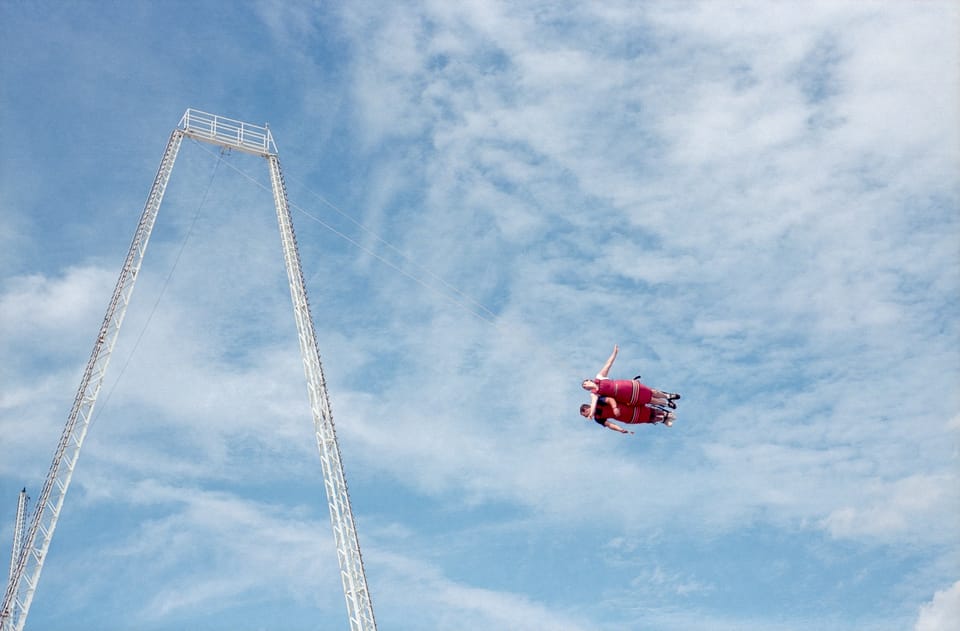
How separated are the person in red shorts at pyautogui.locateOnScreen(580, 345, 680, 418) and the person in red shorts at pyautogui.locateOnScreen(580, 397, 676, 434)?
0.92 ft

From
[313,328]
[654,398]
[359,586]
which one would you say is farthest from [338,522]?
[654,398]

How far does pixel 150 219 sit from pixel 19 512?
48196 millimetres

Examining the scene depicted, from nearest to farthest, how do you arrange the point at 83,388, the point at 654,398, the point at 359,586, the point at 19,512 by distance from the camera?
the point at 654,398 < the point at 359,586 < the point at 83,388 < the point at 19,512

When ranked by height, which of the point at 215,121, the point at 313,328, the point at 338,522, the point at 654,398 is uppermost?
the point at 215,121

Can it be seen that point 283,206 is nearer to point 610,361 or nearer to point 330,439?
point 330,439

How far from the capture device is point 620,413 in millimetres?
68438

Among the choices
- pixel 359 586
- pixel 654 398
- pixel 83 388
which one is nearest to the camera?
pixel 654 398

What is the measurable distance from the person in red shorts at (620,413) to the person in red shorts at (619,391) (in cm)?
28

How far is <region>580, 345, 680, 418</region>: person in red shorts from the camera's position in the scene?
67.7 meters

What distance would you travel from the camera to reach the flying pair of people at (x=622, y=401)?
6781 cm

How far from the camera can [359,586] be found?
100250 mm

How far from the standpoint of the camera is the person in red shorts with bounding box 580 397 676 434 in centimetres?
6812

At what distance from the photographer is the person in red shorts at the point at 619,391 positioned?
67.7m

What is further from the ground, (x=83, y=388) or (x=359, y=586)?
(x=83, y=388)
